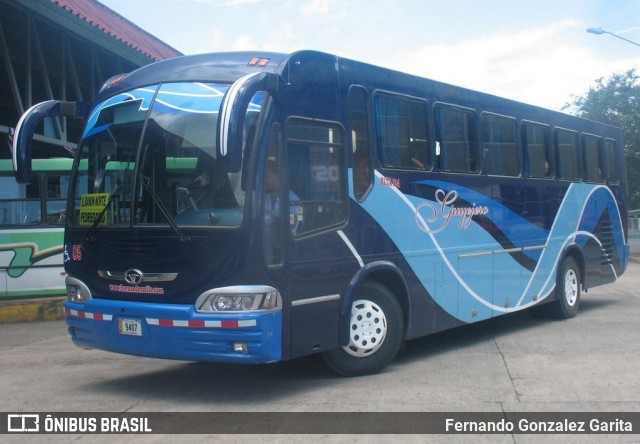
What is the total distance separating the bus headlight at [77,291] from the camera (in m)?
7.20

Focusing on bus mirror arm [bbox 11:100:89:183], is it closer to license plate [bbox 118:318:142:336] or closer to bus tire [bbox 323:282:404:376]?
license plate [bbox 118:318:142:336]

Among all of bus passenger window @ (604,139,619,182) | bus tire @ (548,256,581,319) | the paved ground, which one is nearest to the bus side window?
the paved ground

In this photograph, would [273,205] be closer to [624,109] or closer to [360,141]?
[360,141]

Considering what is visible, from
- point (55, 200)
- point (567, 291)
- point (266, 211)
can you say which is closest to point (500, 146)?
point (567, 291)

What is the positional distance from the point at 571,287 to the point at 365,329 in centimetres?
577

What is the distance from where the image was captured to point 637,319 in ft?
38.5

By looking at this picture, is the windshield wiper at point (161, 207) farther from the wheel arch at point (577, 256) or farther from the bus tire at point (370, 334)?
the wheel arch at point (577, 256)

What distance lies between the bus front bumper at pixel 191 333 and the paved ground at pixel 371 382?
49 cm

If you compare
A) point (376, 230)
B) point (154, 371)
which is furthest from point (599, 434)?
point (154, 371)

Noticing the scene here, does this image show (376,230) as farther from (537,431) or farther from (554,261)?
(554,261)

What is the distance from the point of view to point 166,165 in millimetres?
6738

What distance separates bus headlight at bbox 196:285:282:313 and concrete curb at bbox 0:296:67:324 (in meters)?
7.34

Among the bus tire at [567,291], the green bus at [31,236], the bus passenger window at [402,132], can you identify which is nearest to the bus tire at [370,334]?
the bus passenger window at [402,132]

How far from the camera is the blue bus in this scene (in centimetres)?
644
